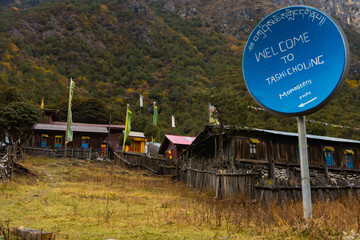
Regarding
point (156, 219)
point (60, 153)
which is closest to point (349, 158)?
point (156, 219)

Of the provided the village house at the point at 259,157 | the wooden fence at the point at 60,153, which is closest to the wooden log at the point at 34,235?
the village house at the point at 259,157

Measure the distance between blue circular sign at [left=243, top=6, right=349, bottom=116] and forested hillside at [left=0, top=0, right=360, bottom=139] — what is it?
39.9m

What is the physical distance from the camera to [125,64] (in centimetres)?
11706

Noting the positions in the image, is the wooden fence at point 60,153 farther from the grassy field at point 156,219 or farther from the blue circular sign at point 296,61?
the blue circular sign at point 296,61

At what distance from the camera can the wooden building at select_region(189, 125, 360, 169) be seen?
2366 centimetres

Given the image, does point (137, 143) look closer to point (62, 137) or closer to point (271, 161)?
point (62, 137)

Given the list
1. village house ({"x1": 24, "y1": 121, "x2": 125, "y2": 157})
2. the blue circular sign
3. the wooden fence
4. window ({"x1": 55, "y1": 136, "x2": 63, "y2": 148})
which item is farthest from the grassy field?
window ({"x1": 55, "y1": 136, "x2": 63, "y2": 148})

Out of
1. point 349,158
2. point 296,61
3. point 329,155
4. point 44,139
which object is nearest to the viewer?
point 296,61

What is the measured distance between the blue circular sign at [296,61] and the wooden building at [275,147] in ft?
49.0

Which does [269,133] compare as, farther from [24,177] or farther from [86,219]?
[86,219]

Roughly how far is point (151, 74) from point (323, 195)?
10588cm

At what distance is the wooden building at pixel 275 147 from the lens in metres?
23.7

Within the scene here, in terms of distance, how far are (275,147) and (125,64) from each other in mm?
98926

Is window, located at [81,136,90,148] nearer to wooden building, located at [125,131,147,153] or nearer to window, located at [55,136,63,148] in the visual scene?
window, located at [55,136,63,148]
